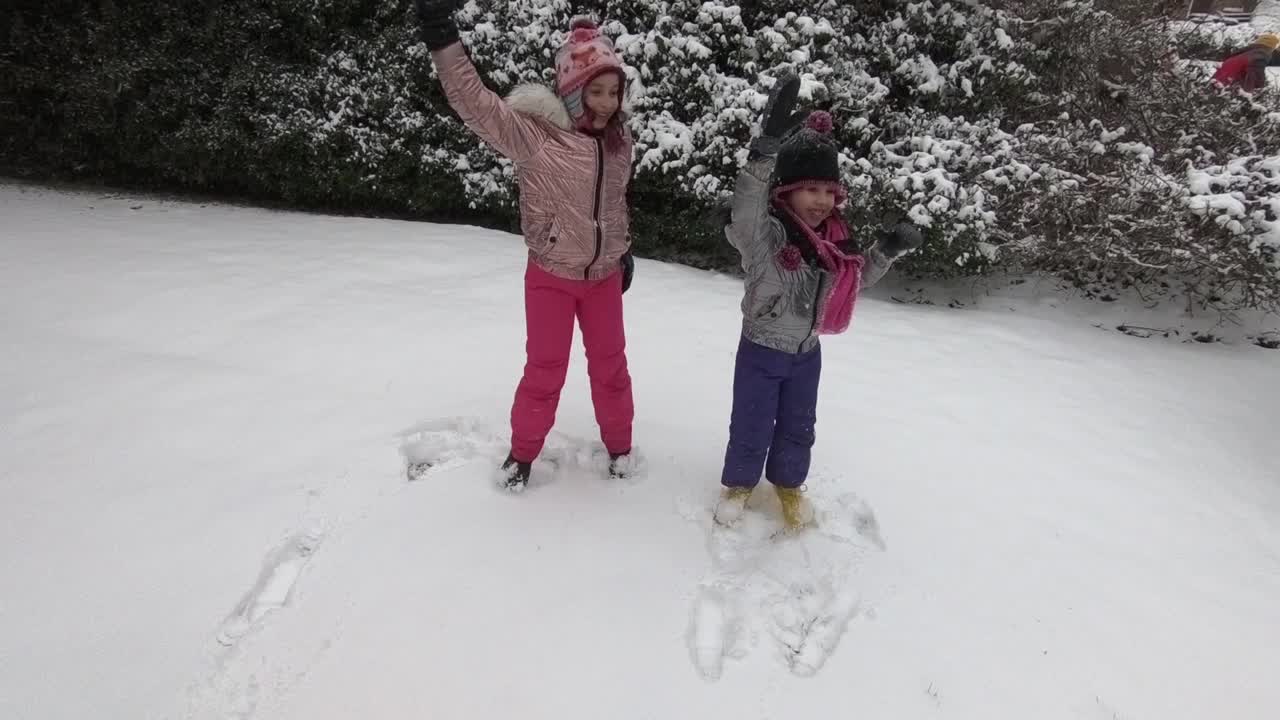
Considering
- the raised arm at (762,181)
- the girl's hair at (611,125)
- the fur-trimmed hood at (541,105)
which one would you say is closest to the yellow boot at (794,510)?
the raised arm at (762,181)

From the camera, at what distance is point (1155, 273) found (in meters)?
4.92

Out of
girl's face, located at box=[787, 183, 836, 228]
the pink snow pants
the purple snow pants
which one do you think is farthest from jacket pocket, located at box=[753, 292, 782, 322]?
the pink snow pants

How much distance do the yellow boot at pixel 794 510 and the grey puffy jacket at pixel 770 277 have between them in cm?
58

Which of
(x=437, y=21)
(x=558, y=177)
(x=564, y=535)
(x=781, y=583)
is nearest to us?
(x=437, y=21)

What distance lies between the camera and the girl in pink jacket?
6.43 feet

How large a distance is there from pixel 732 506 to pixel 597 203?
3.81 feet

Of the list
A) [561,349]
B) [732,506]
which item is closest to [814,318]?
[732,506]

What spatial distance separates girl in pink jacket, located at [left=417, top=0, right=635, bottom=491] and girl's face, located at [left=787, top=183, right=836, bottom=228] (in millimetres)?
568

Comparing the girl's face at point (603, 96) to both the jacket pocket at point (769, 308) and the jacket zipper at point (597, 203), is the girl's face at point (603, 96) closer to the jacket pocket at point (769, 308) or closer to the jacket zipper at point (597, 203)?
the jacket zipper at point (597, 203)

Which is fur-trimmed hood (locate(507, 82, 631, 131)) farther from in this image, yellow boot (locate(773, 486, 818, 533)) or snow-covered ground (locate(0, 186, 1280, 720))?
yellow boot (locate(773, 486, 818, 533))

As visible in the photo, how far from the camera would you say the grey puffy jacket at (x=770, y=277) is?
199 centimetres

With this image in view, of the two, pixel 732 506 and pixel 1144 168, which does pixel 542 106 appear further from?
pixel 1144 168

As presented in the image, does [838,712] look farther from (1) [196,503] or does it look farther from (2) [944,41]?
(2) [944,41]

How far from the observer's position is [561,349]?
231 centimetres
